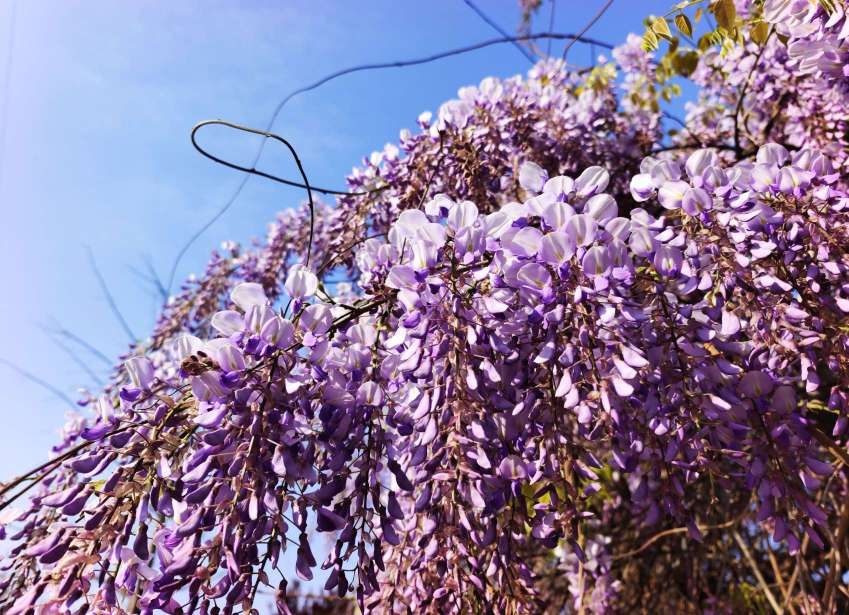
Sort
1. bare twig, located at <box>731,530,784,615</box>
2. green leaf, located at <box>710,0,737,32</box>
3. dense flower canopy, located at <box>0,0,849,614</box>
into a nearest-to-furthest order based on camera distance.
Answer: dense flower canopy, located at <box>0,0,849,614</box> < green leaf, located at <box>710,0,737,32</box> < bare twig, located at <box>731,530,784,615</box>

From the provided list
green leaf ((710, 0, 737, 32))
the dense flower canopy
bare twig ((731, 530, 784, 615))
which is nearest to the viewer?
the dense flower canopy

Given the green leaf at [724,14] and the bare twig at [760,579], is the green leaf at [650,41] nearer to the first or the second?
the green leaf at [724,14]

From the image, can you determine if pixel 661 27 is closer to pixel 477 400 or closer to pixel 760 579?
pixel 477 400

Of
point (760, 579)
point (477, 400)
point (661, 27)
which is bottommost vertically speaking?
point (760, 579)

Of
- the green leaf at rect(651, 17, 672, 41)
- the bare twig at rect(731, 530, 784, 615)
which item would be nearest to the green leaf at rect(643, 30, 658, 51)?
the green leaf at rect(651, 17, 672, 41)

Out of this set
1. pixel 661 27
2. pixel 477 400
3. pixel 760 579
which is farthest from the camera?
pixel 760 579

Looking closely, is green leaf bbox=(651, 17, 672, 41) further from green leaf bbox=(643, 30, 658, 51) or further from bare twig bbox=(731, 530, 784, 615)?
bare twig bbox=(731, 530, 784, 615)

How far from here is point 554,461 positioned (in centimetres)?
112

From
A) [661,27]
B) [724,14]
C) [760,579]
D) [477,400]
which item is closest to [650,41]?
[661,27]

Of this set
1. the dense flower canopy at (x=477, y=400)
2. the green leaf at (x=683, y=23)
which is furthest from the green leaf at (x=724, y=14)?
the dense flower canopy at (x=477, y=400)

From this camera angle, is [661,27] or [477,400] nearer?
[477,400]

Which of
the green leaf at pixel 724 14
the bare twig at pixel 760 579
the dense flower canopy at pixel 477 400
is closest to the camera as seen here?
the dense flower canopy at pixel 477 400

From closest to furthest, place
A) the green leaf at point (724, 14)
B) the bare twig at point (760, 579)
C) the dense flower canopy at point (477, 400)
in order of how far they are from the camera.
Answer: the dense flower canopy at point (477, 400), the green leaf at point (724, 14), the bare twig at point (760, 579)

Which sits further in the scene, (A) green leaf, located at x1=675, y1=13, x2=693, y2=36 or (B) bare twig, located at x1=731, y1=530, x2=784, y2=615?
(B) bare twig, located at x1=731, y1=530, x2=784, y2=615
